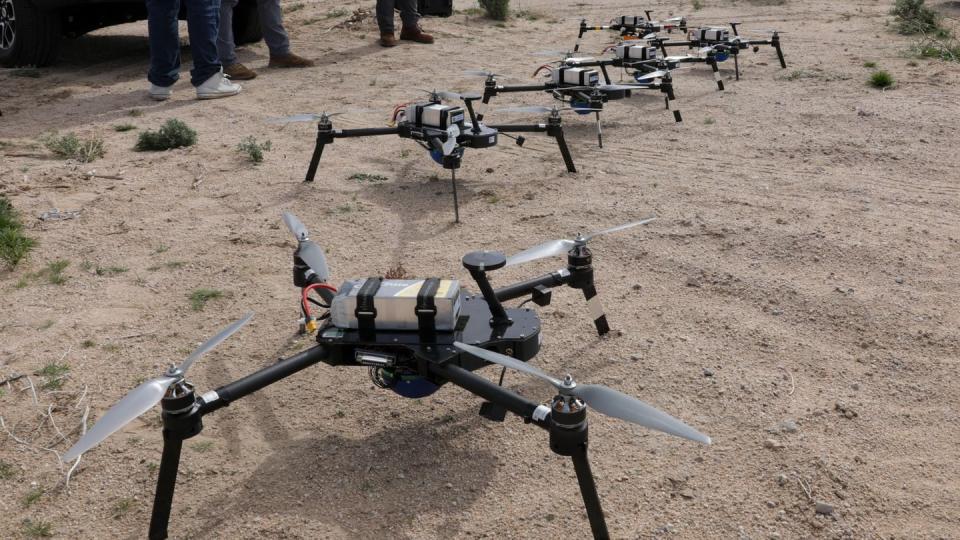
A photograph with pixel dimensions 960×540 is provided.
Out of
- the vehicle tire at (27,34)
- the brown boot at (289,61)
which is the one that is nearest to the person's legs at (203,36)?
the brown boot at (289,61)

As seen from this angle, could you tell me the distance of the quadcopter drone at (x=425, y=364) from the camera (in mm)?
2197

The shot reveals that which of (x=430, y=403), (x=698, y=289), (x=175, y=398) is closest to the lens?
(x=175, y=398)

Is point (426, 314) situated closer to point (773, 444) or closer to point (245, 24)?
point (773, 444)

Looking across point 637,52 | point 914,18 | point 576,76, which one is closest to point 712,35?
point 637,52

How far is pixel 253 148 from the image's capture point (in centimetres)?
621

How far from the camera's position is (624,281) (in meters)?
4.29

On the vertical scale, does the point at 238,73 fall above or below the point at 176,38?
below

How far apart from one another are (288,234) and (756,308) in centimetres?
274

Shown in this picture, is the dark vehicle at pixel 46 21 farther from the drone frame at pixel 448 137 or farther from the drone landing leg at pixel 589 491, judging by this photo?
the drone landing leg at pixel 589 491

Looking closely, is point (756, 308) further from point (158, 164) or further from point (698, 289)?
point (158, 164)

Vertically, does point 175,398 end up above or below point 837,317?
above

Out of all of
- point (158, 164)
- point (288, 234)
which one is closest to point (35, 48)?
point (158, 164)

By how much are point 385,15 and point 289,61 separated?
179cm

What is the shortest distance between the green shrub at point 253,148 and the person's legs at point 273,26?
3285 millimetres
